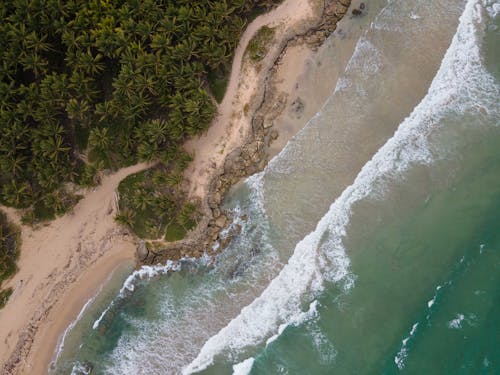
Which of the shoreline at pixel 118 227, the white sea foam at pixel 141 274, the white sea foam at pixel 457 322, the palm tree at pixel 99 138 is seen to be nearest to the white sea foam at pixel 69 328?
the shoreline at pixel 118 227

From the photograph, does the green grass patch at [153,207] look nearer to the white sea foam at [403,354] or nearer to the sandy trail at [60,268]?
the sandy trail at [60,268]

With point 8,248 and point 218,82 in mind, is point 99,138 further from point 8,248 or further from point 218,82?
point 8,248

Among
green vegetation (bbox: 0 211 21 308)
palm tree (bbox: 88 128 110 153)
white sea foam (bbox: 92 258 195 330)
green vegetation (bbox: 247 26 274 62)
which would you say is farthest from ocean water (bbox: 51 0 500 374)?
palm tree (bbox: 88 128 110 153)

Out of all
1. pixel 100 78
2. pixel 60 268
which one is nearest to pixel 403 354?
pixel 60 268

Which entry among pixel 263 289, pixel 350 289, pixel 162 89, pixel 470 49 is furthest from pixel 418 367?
pixel 162 89

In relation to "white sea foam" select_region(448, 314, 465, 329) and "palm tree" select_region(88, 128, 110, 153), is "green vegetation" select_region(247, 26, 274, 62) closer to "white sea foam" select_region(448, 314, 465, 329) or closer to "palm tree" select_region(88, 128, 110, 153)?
"palm tree" select_region(88, 128, 110, 153)

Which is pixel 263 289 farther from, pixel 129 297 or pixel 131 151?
pixel 131 151
